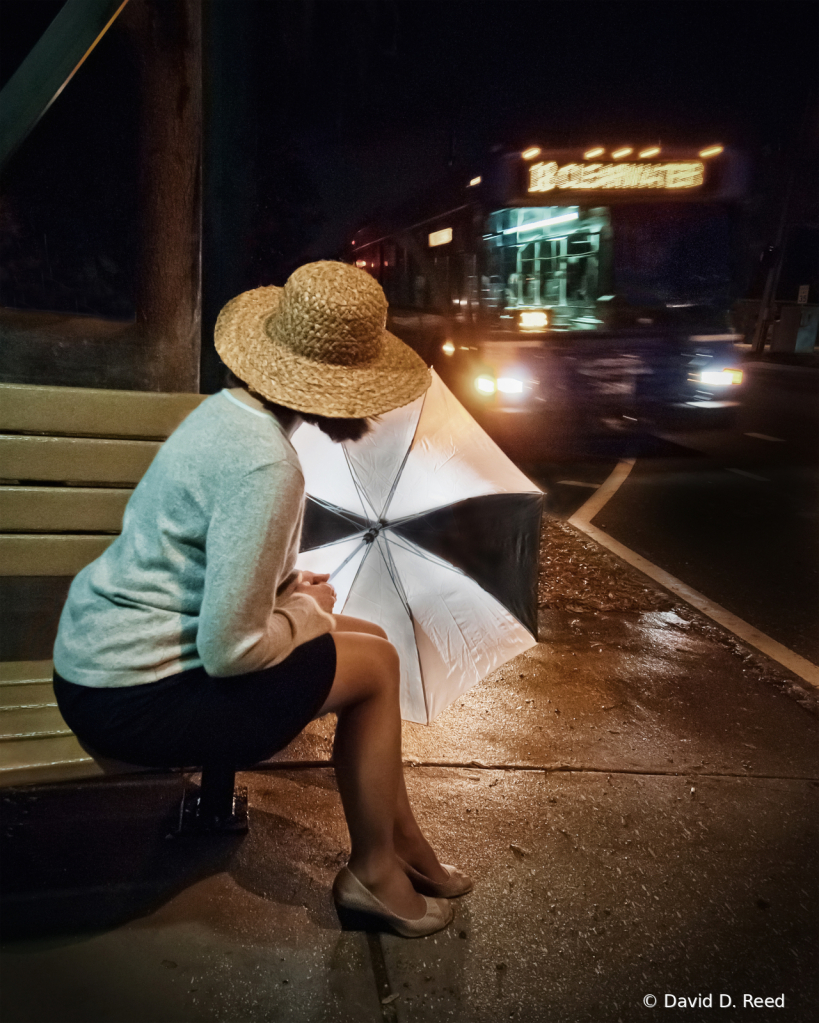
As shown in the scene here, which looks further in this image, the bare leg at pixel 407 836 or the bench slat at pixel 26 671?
the bench slat at pixel 26 671

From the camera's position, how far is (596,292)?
974 centimetres

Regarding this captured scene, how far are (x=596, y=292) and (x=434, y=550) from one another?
7.66 metres

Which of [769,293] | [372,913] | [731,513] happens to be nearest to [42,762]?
[372,913]

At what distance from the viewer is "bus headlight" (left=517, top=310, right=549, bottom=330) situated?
9844 mm

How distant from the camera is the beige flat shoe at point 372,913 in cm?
231

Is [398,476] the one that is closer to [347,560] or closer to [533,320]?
[347,560]

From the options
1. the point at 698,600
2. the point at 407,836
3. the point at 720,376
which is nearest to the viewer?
the point at 407,836

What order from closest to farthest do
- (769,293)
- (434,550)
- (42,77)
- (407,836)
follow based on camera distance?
1. (407,836)
2. (434,550)
3. (42,77)
4. (769,293)

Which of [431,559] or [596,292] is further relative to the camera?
[596,292]

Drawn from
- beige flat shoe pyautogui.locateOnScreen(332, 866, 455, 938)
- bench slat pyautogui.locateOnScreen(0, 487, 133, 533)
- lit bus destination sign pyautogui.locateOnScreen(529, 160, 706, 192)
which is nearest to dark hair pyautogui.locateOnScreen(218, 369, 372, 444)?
bench slat pyautogui.locateOnScreen(0, 487, 133, 533)

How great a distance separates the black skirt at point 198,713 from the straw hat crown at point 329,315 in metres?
0.74

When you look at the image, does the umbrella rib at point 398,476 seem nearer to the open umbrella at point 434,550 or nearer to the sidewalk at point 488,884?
the open umbrella at point 434,550

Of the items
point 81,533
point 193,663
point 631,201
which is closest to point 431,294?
point 631,201

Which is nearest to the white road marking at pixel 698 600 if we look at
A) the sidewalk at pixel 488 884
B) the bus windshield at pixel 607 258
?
the sidewalk at pixel 488 884
